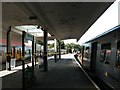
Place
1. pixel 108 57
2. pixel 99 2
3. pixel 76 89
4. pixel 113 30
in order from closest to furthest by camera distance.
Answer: pixel 113 30, pixel 108 57, pixel 76 89, pixel 99 2

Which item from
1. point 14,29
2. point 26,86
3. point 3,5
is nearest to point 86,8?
point 3,5

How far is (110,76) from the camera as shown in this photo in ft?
37.6

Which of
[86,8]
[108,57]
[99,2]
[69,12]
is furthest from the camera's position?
[69,12]

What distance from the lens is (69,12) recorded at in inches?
709

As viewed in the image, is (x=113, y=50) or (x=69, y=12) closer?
(x=113, y=50)

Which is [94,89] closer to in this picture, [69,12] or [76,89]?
[76,89]

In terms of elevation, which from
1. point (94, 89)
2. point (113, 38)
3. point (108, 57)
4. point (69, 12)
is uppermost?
point (69, 12)

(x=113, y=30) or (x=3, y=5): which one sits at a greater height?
(x=3, y=5)

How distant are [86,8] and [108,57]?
4.81 meters

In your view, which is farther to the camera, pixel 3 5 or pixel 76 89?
pixel 3 5

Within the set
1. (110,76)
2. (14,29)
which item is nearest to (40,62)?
(14,29)

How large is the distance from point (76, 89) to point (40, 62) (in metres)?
16.0

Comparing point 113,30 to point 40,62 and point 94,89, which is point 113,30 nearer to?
point 94,89

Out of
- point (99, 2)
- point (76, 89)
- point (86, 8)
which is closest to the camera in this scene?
point (76, 89)
